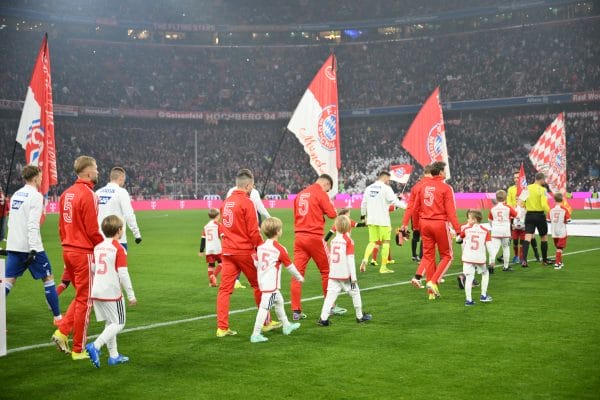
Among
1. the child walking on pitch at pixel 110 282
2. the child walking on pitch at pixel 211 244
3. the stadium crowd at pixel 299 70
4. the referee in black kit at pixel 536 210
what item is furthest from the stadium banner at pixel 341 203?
the child walking on pitch at pixel 110 282

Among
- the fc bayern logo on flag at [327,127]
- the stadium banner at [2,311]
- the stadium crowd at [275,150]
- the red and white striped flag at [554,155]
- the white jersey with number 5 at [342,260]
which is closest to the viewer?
the stadium banner at [2,311]

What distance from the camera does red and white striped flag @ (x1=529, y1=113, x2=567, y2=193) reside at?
23828mm

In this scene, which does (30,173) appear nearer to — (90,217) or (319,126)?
(90,217)

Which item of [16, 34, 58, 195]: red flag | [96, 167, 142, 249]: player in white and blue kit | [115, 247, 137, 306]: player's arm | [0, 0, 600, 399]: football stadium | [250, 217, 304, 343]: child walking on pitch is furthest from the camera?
[16, 34, 58, 195]: red flag

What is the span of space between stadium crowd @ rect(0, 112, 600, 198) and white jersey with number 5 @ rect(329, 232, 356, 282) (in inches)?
1520

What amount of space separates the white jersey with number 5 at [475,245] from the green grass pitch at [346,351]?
76 cm

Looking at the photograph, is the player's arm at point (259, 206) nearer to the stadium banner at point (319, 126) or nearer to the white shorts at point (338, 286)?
the white shorts at point (338, 286)

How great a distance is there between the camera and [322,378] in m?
6.76

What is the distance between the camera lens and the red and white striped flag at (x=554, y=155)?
2383 cm

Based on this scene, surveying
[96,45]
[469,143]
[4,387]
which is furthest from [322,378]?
[96,45]

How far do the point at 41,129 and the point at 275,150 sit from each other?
42.3m

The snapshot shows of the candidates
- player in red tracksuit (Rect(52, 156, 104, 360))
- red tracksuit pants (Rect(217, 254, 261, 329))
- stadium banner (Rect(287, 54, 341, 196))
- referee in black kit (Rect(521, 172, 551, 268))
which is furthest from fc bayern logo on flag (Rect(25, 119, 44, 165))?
referee in black kit (Rect(521, 172, 551, 268))

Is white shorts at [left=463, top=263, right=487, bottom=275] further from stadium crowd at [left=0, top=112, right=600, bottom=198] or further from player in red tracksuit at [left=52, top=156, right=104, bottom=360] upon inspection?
stadium crowd at [left=0, top=112, right=600, bottom=198]

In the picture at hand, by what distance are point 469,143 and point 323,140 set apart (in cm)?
4328
